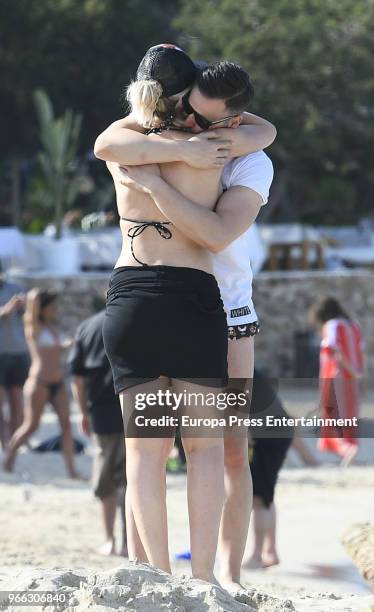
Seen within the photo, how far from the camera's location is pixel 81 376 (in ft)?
24.2

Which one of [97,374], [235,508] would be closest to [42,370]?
[97,374]

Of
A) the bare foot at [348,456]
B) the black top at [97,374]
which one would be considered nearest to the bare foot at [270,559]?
the black top at [97,374]

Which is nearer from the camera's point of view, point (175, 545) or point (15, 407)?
point (175, 545)

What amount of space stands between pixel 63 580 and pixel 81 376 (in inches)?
153

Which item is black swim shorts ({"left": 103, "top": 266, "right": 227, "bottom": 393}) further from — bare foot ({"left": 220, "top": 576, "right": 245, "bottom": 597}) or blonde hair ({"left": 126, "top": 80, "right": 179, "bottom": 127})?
bare foot ({"left": 220, "top": 576, "right": 245, "bottom": 597})

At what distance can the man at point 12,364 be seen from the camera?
35.0ft

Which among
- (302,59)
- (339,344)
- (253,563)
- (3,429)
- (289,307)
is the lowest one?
(253,563)

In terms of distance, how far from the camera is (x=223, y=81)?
12.3 feet

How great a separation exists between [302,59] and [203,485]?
23.5 meters

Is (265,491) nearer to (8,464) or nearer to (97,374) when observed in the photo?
(97,374)

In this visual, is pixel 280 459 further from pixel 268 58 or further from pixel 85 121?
pixel 85 121

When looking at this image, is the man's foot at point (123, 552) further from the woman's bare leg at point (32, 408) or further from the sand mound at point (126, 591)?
the sand mound at point (126, 591)

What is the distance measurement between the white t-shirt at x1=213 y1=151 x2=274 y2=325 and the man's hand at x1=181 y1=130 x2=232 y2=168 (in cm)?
15

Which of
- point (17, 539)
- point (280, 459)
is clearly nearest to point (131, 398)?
point (280, 459)
